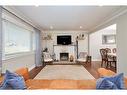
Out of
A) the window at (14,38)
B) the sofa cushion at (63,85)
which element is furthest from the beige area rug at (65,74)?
the sofa cushion at (63,85)

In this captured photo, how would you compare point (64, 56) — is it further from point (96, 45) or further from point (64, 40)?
point (96, 45)

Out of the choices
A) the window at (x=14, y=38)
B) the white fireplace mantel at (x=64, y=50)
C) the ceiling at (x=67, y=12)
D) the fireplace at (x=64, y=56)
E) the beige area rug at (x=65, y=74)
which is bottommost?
the beige area rug at (x=65, y=74)

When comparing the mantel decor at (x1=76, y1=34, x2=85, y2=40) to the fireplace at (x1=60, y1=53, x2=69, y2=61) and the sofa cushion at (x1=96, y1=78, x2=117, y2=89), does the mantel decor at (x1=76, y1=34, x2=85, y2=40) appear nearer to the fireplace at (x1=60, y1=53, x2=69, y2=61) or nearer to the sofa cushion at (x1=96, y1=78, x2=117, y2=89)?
the fireplace at (x1=60, y1=53, x2=69, y2=61)

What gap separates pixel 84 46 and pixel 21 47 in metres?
5.52

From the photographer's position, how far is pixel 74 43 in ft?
35.9

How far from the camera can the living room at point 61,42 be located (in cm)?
481

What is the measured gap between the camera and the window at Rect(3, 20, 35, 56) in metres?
4.58

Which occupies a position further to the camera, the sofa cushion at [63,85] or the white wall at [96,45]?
the white wall at [96,45]

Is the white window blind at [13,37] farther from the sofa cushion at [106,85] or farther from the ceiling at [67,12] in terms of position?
the sofa cushion at [106,85]

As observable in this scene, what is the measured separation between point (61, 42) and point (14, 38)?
5593 mm

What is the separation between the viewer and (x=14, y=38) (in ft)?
17.8

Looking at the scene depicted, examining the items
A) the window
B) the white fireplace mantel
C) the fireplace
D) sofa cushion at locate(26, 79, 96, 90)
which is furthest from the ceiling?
the fireplace
